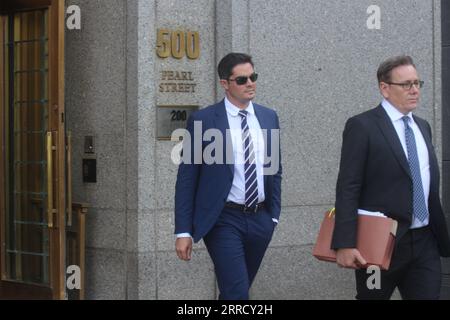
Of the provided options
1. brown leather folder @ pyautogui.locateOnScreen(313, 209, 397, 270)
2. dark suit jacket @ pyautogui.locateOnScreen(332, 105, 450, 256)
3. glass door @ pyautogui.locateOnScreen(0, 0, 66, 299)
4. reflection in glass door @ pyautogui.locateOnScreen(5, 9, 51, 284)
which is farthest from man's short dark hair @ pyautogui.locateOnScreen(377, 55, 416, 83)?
reflection in glass door @ pyautogui.locateOnScreen(5, 9, 51, 284)

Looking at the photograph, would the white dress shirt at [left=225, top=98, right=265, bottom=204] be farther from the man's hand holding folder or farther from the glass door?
the glass door

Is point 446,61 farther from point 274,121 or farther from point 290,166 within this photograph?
point 274,121

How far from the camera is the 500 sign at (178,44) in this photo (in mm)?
8469

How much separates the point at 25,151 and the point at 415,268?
180 inches

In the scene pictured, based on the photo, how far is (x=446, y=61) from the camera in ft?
32.8

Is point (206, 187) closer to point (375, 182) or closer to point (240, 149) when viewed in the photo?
point (240, 149)

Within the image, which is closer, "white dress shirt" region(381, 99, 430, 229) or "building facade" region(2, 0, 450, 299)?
"white dress shirt" region(381, 99, 430, 229)

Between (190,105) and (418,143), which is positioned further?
(190,105)

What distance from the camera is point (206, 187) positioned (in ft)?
21.3

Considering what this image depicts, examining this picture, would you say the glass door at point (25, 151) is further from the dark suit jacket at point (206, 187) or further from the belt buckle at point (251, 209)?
the belt buckle at point (251, 209)

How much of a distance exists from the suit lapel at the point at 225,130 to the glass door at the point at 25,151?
260cm

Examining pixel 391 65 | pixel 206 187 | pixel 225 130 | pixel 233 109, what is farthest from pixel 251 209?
pixel 391 65

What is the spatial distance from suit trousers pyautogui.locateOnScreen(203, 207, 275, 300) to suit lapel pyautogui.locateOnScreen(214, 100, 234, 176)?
308 mm

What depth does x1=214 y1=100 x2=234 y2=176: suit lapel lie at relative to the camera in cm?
644
